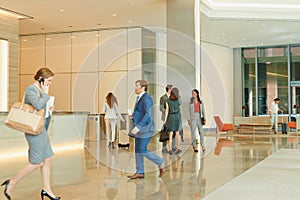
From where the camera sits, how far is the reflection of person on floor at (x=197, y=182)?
4820mm

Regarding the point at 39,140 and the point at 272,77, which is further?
the point at 272,77

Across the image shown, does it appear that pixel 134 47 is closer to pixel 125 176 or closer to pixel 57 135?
pixel 57 135

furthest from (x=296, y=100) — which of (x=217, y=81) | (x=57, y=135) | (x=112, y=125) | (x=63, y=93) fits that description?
(x=57, y=135)

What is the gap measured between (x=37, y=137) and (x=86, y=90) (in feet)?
40.9

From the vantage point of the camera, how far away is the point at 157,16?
14297 mm

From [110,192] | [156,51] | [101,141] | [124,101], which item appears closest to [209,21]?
[156,51]

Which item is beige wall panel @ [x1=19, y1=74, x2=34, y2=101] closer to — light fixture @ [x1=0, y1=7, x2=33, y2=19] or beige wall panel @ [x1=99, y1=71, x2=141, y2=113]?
beige wall panel @ [x1=99, y1=71, x2=141, y2=113]

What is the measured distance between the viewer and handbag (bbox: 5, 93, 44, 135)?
13.1ft

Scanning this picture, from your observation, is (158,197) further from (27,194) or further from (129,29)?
(129,29)

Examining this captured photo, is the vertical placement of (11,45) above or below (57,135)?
above

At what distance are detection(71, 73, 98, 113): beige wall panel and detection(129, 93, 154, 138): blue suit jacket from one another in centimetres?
1071

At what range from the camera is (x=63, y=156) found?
29.2 ft

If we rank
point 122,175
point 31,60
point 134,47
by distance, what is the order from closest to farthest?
1. point 122,175
2. point 134,47
3. point 31,60

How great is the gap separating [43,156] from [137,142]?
5.97 feet
